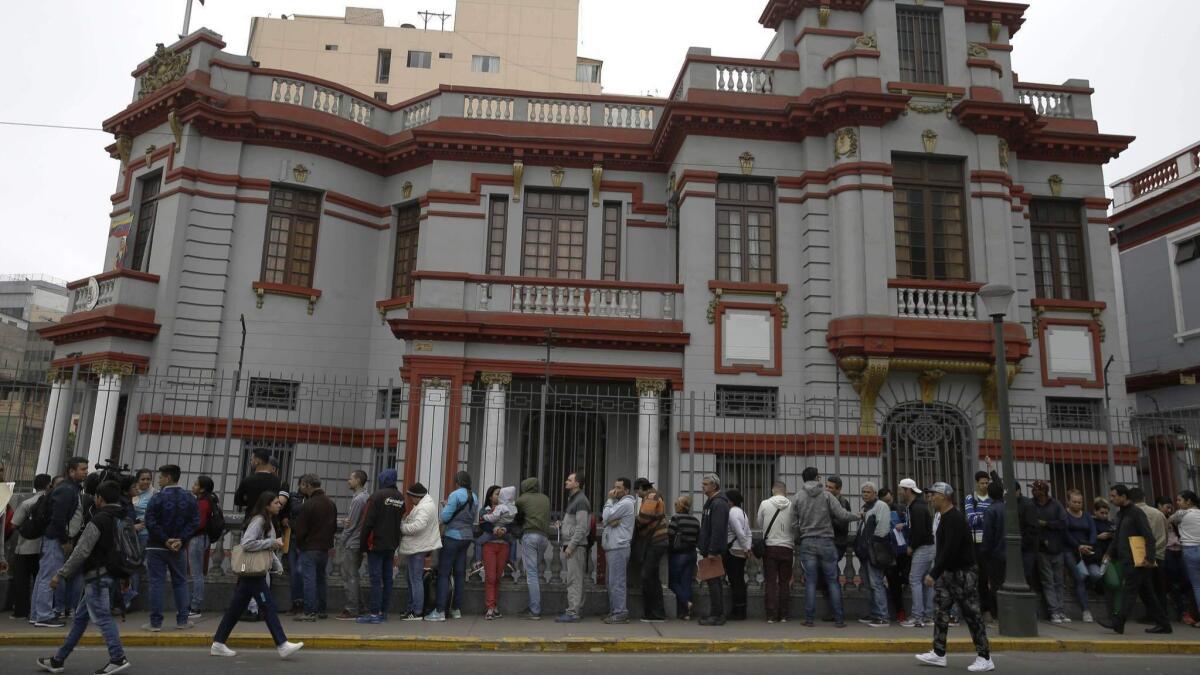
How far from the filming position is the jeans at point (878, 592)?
11656mm

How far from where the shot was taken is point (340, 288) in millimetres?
21703

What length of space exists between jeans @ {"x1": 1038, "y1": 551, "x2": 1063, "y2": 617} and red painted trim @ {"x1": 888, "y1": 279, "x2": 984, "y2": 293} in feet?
25.1

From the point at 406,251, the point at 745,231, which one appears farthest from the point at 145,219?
the point at 745,231

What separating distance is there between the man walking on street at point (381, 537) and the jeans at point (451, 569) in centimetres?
64

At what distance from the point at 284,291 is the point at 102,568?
13267 millimetres

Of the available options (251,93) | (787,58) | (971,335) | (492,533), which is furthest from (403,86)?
(492,533)

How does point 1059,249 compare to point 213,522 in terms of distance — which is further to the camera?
point 1059,249

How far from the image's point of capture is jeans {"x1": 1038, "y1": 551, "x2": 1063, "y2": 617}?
12.0 m

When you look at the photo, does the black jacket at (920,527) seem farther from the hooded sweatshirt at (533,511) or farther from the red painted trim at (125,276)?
the red painted trim at (125,276)

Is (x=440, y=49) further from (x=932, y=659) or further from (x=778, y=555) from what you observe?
(x=932, y=659)

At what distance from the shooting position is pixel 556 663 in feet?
30.1

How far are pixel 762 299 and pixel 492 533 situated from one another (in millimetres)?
9718

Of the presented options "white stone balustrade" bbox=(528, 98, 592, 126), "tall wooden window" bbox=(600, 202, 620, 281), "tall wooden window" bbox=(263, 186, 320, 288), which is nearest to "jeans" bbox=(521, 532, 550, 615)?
"tall wooden window" bbox=(600, 202, 620, 281)

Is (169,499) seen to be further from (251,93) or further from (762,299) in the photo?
(251,93)
